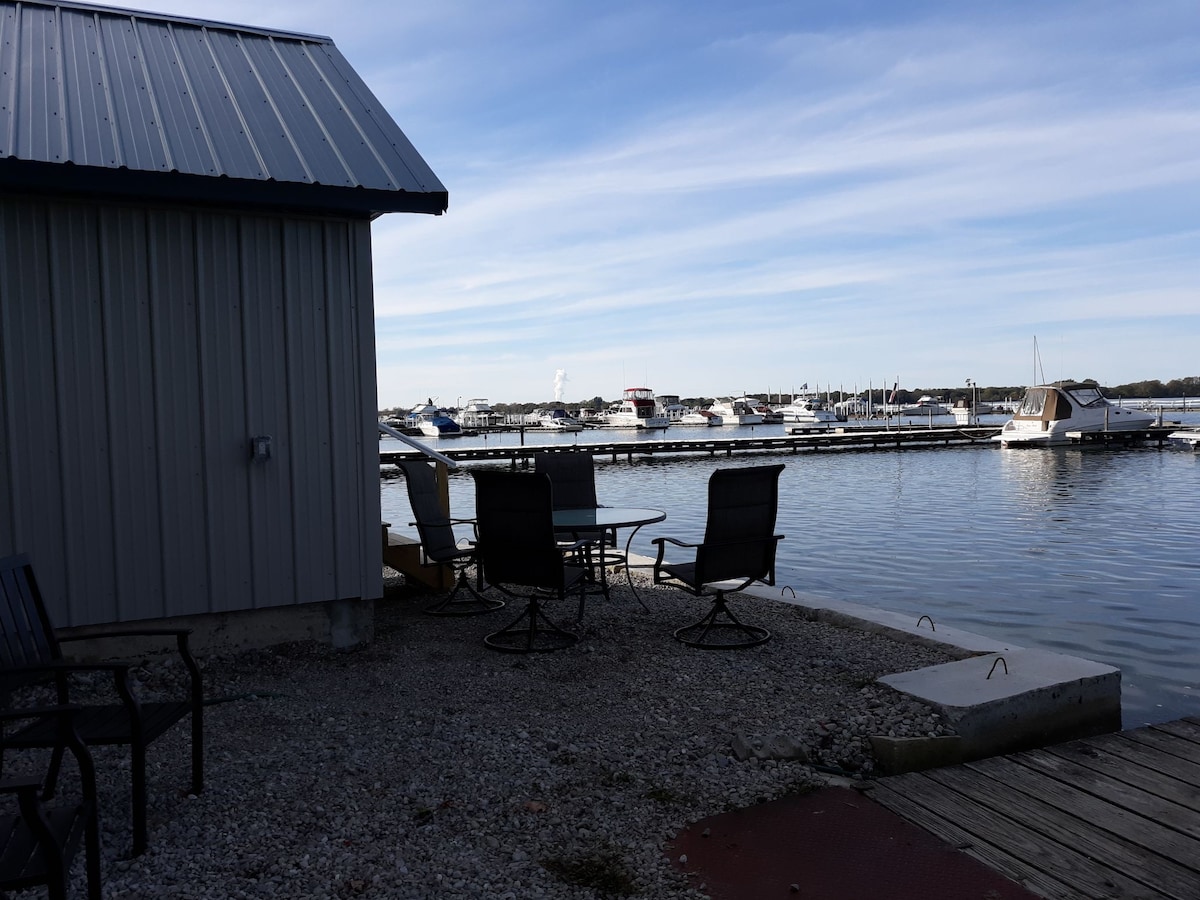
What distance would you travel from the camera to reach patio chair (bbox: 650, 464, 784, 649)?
16.6 ft

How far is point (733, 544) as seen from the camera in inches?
202

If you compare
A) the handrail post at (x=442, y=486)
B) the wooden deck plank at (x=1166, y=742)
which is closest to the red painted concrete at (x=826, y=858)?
the wooden deck plank at (x=1166, y=742)

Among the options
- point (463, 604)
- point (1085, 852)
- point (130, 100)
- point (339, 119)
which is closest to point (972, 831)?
point (1085, 852)

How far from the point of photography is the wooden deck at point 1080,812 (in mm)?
2590

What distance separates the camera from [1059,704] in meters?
3.74

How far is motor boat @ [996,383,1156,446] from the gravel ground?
33500 millimetres

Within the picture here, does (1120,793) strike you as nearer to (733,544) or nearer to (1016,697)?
(1016,697)

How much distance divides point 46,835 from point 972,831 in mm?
2564

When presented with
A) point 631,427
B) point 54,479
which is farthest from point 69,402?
point 631,427

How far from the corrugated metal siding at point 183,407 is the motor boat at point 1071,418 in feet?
114

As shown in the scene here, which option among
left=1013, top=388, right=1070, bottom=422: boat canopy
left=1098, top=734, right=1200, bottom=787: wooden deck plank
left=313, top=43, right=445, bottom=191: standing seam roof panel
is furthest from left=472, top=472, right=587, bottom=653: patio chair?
left=1013, top=388, right=1070, bottom=422: boat canopy

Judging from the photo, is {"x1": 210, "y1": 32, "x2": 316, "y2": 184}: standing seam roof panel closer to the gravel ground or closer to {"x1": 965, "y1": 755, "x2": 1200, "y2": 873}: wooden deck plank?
the gravel ground

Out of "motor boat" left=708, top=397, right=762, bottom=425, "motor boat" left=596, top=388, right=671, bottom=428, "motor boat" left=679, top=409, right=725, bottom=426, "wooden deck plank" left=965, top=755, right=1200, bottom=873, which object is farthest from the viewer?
"motor boat" left=679, top=409, right=725, bottom=426

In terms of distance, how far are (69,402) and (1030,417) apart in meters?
37.1
